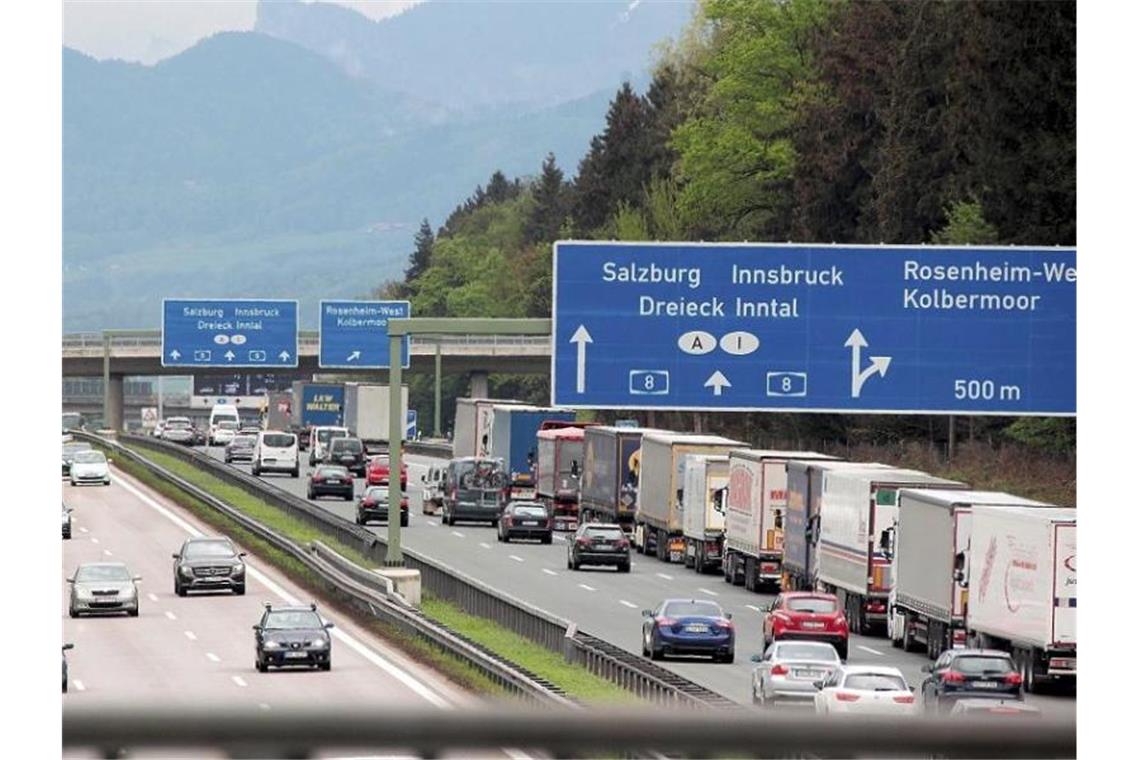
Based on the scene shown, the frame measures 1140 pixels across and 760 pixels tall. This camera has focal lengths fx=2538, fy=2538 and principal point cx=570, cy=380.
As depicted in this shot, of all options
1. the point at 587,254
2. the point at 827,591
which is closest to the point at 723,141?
the point at 827,591

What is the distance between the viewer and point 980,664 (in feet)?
121

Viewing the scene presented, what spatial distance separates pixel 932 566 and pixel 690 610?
18.2 ft

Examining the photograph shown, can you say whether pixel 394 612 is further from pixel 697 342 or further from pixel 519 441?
pixel 519 441

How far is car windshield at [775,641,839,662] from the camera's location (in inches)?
1501

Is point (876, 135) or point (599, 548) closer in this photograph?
point (599, 548)

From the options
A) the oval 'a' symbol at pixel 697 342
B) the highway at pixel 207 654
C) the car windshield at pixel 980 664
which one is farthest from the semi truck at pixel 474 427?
the car windshield at pixel 980 664

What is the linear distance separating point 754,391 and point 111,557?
3381cm

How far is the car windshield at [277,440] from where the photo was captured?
11950 cm

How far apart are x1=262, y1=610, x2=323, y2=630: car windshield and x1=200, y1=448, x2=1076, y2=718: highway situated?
6559mm

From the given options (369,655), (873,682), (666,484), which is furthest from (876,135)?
(873,682)

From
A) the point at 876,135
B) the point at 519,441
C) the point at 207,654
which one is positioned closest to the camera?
the point at 207,654

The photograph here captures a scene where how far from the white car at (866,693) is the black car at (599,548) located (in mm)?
37372

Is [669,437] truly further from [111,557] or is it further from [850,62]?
[850,62]

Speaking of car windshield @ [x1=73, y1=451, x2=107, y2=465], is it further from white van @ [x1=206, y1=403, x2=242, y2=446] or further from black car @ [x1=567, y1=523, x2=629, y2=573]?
white van @ [x1=206, y1=403, x2=242, y2=446]
